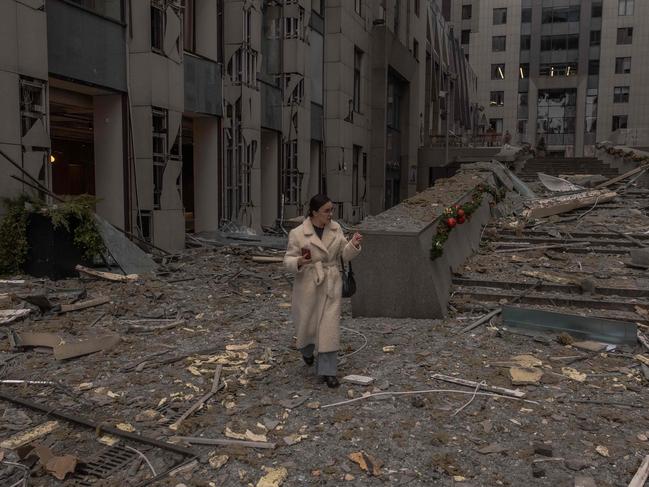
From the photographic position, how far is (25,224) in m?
11.0

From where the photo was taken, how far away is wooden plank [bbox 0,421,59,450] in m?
4.89

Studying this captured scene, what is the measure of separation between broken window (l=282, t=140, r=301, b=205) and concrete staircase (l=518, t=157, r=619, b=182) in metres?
9.70

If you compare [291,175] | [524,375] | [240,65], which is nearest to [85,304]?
[524,375]

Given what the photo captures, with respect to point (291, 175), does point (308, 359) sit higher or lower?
lower

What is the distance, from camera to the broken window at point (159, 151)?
15359mm

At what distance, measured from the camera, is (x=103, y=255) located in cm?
1162

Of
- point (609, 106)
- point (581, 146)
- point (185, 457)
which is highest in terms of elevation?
point (609, 106)

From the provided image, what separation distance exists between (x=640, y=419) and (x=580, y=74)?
71.6 metres

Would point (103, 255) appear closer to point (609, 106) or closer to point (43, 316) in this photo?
point (43, 316)

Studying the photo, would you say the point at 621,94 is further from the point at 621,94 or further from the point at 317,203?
the point at 317,203

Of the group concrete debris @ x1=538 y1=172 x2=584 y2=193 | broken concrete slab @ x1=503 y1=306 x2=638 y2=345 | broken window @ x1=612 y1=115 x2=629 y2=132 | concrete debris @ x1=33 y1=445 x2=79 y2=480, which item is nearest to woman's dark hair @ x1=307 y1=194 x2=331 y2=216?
concrete debris @ x1=33 y1=445 x2=79 y2=480

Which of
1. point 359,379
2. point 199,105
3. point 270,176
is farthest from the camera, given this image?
point 270,176

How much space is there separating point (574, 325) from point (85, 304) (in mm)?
6899

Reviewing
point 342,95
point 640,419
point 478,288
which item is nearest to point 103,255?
point 478,288
